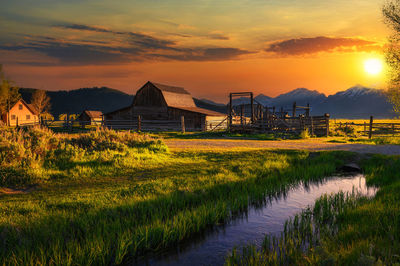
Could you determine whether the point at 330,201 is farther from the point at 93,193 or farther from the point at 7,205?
the point at 7,205

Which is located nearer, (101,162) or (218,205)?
(218,205)

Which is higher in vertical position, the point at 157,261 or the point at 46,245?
the point at 46,245

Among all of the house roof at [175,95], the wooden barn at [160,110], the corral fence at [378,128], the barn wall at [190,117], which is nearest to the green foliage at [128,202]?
the corral fence at [378,128]

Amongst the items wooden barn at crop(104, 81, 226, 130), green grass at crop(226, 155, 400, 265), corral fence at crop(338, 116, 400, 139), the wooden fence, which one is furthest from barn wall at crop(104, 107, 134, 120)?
green grass at crop(226, 155, 400, 265)

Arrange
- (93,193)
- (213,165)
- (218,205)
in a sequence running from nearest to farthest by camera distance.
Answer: (218,205)
(93,193)
(213,165)

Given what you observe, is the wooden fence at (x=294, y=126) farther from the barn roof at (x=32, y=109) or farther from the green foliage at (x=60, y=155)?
the barn roof at (x=32, y=109)

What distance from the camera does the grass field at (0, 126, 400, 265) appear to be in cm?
505

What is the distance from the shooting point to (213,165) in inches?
460

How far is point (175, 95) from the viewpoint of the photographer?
1966 inches

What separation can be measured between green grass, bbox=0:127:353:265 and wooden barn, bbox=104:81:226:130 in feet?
94.7

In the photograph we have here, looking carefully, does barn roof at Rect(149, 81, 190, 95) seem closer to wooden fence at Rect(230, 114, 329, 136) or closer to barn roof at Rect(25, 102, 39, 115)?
wooden fence at Rect(230, 114, 329, 136)

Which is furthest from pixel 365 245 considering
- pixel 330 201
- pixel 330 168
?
pixel 330 168

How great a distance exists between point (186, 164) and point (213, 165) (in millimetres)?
1170

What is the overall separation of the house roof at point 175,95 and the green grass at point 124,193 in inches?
1268
